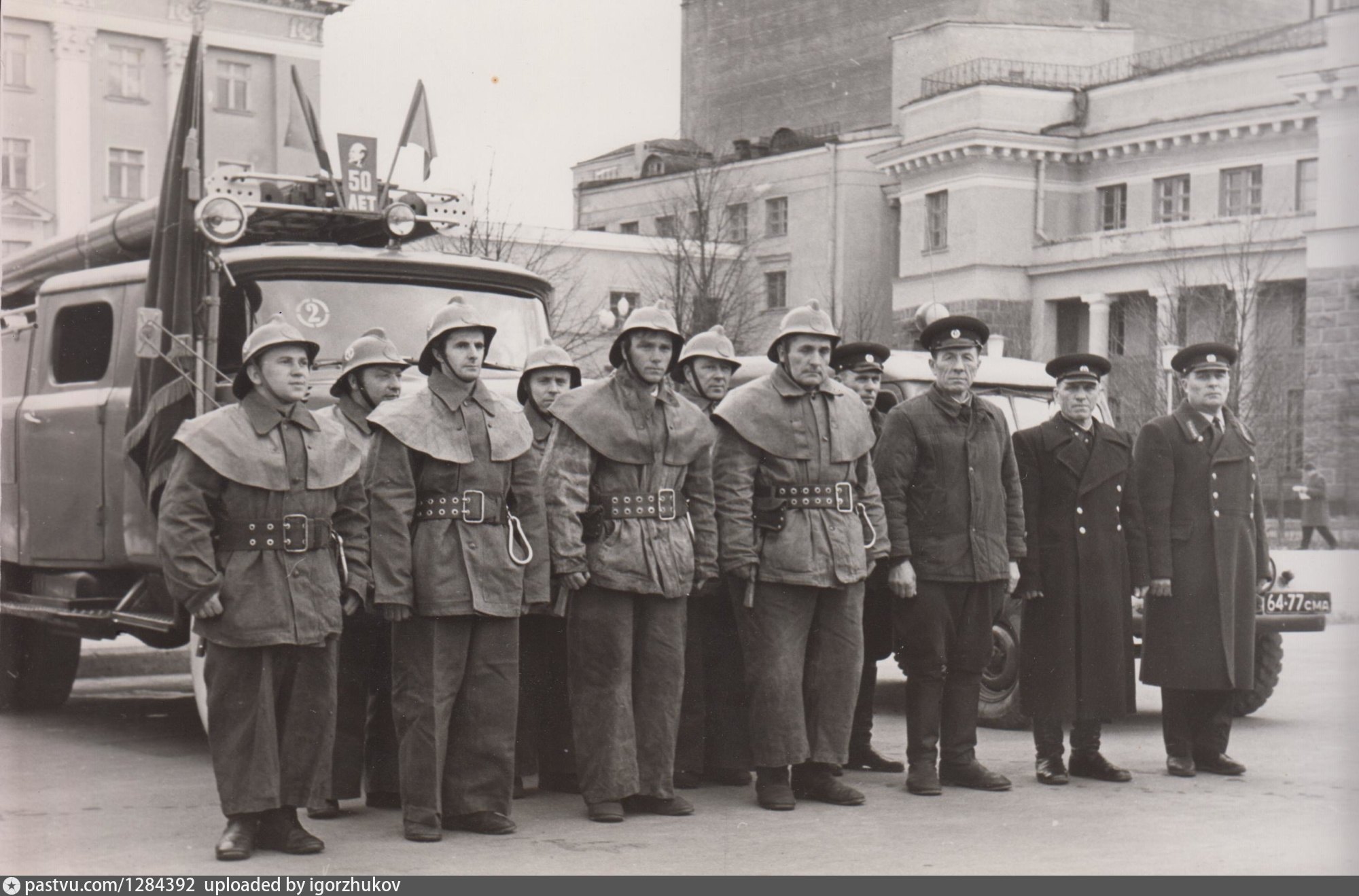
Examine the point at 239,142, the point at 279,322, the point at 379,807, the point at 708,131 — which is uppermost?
the point at 708,131

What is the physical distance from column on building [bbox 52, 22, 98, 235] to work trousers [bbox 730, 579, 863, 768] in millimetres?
13437

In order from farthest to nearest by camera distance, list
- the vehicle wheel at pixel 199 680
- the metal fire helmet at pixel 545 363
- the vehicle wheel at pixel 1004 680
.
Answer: the vehicle wheel at pixel 1004 680, the metal fire helmet at pixel 545 363, the vehicle wheel at pixel 199 680

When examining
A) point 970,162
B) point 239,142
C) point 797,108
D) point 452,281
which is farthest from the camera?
point 797,108

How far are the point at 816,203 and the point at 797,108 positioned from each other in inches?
200

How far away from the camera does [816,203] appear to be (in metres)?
52.9

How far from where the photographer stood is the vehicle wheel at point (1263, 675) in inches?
439

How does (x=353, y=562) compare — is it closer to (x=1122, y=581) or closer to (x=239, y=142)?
(x=1122, y=581)

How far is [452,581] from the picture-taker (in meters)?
7.20

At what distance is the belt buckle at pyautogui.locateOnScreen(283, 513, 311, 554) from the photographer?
271 inches

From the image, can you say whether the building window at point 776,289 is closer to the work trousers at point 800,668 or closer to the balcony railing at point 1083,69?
the balcony railing at point 1083,69

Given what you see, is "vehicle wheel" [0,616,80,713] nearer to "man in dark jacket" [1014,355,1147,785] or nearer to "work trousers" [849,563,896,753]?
"work trousers" [849,563,896,753]

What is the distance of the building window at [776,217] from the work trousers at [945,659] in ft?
151

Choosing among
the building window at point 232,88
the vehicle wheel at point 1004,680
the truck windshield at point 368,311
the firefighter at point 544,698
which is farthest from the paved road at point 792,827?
the building window at point 232,88

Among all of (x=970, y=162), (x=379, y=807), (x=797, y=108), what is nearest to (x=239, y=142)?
(x=970, y=162)
